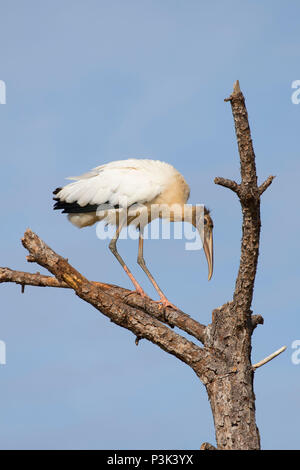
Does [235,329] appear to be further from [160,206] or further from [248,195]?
[160,206]

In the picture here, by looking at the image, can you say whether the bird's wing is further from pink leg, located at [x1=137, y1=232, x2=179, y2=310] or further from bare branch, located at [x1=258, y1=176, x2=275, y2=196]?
bare branch, located at [x1=258, y1=176, x2=275, y2=196]

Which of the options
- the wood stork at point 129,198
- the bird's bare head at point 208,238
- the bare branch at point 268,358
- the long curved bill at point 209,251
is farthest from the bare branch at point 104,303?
the bird's bare head at point 208,238

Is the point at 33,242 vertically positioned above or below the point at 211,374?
above

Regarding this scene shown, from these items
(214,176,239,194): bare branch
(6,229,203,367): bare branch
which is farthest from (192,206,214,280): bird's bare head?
(214,176,239,194): bare branch

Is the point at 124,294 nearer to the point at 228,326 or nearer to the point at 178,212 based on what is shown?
the point at 178,212

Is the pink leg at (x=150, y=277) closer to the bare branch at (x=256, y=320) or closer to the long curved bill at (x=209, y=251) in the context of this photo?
the long curved bill at (x=209, y=251)

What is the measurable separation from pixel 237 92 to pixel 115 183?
16.0 feet

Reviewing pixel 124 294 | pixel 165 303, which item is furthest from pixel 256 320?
pixel 124 294

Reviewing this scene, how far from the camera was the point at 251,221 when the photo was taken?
25.4 ft

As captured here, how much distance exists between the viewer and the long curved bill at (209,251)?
12.0 meters

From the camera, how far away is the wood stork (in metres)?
11.8

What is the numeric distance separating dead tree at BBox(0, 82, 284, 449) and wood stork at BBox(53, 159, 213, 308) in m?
2.34
